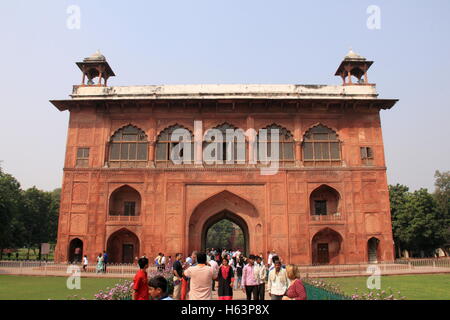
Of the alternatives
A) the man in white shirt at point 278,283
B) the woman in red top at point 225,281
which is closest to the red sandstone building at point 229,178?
the woman in red top at point 225,281

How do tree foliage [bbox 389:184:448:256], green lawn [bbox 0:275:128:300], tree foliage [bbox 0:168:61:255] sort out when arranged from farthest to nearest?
tree foliage [bbox 0:168:61:255] < tree foliage [bbox 389:184:448:256] < green lawn [bbox 0:275:128:300]

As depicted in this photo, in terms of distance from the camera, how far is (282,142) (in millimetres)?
22844

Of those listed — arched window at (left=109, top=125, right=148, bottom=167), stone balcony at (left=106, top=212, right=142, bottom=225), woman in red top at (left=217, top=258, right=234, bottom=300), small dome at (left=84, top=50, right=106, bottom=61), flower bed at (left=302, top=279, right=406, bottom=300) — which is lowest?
flower bed at (left=302, top=279, right=406, bottom=300)

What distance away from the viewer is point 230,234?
62719 millimetres

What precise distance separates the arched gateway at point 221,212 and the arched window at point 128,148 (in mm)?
4841

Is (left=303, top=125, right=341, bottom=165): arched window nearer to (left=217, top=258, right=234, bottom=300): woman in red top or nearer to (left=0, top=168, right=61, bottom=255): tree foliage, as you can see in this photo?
(left=217, top=258, right=234, bottom=300): woman in red top

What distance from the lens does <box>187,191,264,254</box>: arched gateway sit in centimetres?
2203

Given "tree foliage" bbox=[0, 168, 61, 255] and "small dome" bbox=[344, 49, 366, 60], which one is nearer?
"small dome" bbox=[344, 49, 366, 60]

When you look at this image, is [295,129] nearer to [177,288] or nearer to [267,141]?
[267,141]

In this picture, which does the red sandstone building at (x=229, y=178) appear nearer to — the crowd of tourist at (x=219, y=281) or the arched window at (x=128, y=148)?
the arched window at (x=128, y=148)

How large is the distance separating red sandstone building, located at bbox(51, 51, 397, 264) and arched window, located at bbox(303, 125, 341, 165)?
0.22 ft

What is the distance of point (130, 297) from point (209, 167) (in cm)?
1491

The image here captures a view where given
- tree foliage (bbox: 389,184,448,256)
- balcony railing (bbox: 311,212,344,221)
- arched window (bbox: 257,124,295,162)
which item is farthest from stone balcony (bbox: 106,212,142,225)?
tree foliage (bbox: 389,184,448,256)

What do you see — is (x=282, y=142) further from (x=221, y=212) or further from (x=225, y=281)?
(x=225, y=281)
